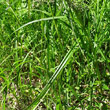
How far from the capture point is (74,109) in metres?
1.37

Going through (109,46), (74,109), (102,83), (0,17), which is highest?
(0,17)

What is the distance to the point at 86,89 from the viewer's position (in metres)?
1.46

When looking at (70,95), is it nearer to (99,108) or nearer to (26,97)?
(99,108)

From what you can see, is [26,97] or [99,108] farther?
[26,97]

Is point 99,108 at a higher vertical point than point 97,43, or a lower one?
lower

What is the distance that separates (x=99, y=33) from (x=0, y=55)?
29.4 inches

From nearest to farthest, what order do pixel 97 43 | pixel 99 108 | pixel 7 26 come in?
pixel 99 108 < pixel 97 43 < pixel 7 26

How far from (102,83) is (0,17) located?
3.80 ft

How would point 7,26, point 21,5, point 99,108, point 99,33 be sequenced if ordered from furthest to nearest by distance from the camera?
1. point 21,5
2. point 7,26
3. point 99,33
4. point 99,108

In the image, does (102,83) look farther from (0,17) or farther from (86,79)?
(0,17)

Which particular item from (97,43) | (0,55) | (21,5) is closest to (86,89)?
(97,43)

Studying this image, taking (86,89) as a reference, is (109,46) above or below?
above

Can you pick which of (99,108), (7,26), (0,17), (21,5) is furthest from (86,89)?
(21,5)

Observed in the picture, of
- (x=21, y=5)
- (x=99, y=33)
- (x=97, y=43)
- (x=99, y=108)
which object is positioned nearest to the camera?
(x=99, y=108)
